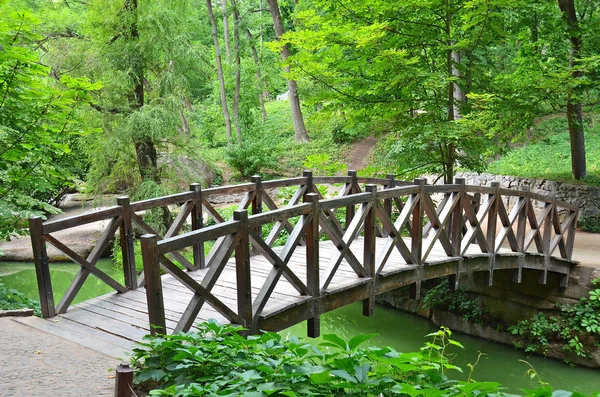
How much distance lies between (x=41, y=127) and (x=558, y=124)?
51.8 feet

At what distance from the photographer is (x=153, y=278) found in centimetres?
423

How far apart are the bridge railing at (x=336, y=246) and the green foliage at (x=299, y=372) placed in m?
1.22

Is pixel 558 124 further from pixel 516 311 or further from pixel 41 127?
pixel 41 127

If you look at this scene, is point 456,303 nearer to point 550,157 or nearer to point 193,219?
point 193,219

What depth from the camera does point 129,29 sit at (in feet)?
39.2

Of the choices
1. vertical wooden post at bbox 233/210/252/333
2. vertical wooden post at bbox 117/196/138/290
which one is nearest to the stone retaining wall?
vertical wooden post at bbox 233/210/252/333

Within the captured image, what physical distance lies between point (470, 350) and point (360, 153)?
1324 centimetres

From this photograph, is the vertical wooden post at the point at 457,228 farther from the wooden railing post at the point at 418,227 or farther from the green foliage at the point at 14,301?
the green foliage at the point at 14,301

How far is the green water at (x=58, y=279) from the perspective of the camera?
12.0 metres

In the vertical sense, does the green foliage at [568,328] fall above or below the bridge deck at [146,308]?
below

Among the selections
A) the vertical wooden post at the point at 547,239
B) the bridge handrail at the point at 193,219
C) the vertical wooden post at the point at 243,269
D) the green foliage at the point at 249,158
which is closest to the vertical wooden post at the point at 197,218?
the bridge handrail at the point at 193,219

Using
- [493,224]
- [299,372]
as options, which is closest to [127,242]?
[299,372]

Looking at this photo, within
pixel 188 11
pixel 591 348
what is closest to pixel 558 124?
pixel 591 348

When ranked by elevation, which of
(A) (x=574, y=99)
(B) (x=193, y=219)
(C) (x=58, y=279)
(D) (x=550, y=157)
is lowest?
(C) (x=58, y=279)
